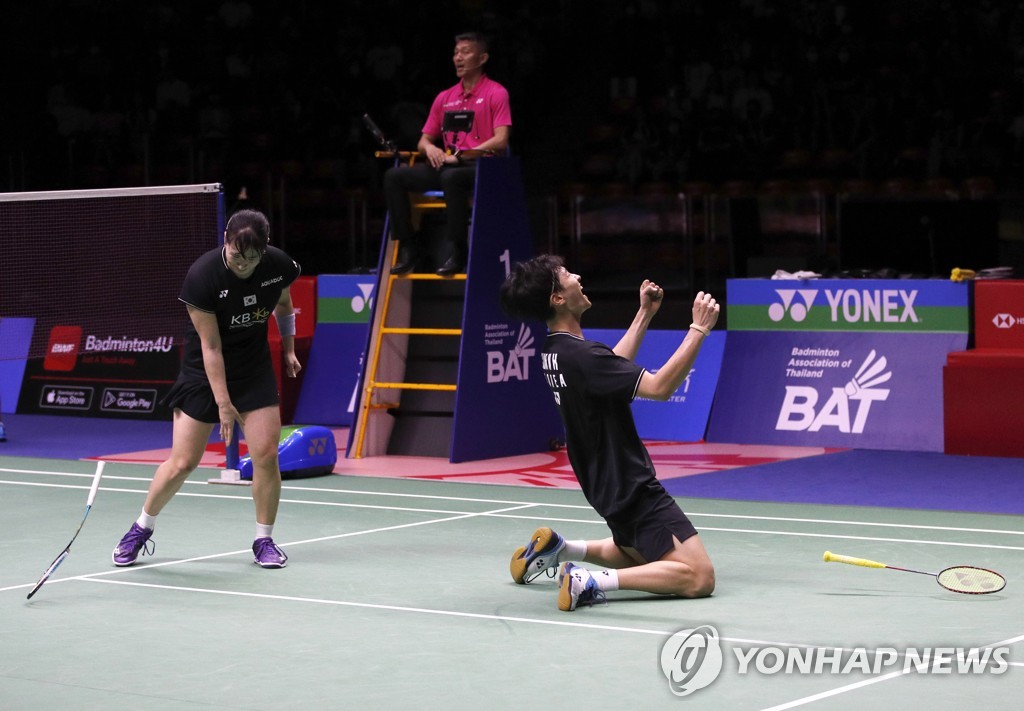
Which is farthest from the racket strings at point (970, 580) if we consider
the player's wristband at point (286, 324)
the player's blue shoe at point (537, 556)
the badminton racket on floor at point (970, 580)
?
the player's wristband at point (286, 324)

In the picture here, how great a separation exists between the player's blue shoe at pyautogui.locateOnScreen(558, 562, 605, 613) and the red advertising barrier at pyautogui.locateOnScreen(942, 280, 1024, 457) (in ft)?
21.7

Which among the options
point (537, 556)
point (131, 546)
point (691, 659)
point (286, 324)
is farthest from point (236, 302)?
point (691, 659)

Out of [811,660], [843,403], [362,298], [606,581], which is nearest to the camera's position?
[811,660]

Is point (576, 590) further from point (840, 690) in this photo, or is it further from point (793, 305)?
point (793, 305)

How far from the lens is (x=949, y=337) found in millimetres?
13484

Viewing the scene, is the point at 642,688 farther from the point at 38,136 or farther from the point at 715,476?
the point at 38,136

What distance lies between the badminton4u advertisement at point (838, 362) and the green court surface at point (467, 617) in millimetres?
3130

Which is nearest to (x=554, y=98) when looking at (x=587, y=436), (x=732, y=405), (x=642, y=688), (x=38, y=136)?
(x=38, y=136)

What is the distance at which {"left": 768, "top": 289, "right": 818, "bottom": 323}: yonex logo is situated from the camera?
14195 millimetres

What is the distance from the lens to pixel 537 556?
770 cm

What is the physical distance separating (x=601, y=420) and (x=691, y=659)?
5.03 ft

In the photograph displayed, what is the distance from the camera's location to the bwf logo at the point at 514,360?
43.4 ft

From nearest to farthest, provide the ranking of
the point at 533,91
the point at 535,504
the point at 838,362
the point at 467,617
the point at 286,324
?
the point at 467,617
the point at 286,324
the point at 535,504
the point at 838,362
the point at 533,91

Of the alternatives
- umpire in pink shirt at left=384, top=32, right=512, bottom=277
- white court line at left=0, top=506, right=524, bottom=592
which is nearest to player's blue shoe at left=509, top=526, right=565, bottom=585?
white court line at left=0, top=506, right=524, bottom=592
